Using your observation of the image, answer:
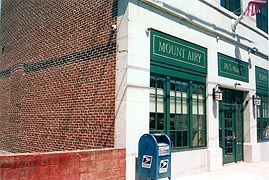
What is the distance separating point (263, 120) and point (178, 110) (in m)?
7.23

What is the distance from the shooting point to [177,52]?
9.17 m

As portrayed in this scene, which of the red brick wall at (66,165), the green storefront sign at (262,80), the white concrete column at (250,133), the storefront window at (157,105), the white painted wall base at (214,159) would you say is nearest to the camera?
the red brick wall at (66,165)

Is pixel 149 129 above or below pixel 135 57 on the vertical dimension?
A: below

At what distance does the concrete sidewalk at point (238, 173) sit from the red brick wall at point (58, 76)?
9.76ft

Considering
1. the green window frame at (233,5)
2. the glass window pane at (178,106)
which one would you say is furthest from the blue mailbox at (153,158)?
the green window frame at (233,5)

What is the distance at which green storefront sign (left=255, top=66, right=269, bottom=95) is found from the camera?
1413cm

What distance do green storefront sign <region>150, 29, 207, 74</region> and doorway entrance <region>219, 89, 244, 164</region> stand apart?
7.36 ft

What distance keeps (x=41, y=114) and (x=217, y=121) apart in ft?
18.6

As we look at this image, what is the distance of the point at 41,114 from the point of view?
10.1 metres

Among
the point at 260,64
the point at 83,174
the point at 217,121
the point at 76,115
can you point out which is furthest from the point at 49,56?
the point at 260,64

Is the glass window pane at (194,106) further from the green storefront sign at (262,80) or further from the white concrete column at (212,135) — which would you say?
the green storefront sign at (262,80)

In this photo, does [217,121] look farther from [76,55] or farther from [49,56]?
[49,56]

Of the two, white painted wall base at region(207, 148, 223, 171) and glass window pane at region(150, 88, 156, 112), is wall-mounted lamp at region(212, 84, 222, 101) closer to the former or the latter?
white painted wall base at region(207, 148, 223, 171)

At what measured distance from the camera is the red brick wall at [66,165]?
5516 mm
